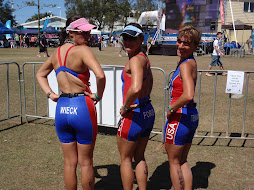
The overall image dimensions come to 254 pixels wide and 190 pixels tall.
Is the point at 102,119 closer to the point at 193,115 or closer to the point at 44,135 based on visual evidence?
the point at 44,135

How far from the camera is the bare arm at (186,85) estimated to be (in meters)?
2.75

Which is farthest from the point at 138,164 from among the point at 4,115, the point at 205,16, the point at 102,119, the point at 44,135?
the point at 205,16

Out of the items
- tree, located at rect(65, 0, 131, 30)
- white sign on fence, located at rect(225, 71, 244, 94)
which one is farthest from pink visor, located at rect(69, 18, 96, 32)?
tree, located at rect(65, 0, 131, 30)

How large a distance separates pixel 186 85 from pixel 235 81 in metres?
2.93

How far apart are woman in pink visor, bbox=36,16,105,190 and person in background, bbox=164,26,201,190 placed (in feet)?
2.56

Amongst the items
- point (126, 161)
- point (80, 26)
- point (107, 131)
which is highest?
point (80, 26)

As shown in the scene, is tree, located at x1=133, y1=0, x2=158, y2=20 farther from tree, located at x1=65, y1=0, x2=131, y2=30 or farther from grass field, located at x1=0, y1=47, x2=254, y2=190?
grass field, located at x1=0, y1=47, x2=254, y2=190

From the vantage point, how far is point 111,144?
211 inches

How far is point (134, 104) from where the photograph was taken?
303 centimetres

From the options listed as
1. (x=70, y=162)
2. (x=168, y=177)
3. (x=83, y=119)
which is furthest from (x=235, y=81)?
(x=70, y=162)

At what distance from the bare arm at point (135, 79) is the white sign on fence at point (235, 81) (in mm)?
3002

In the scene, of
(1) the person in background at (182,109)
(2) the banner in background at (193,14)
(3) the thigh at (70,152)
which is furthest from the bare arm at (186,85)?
(2) the banner in background at (193,14)

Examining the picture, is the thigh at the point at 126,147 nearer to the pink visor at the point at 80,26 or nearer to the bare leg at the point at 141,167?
the bare leg at the point at 141,167

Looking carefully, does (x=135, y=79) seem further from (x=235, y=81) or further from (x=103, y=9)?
(x=103, y=9)
